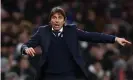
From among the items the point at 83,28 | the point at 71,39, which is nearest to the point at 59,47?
the point at 71,39

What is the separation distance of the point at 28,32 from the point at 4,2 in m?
2.71

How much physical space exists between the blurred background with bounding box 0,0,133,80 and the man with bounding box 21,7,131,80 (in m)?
2.24

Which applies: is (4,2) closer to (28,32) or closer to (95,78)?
(28,32)

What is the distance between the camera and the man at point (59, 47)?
7.47 m

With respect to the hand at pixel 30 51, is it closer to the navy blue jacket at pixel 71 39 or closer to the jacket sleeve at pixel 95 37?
the navy blue jacket at pixel 71 39

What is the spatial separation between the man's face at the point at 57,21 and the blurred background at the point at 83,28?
8.10 ft

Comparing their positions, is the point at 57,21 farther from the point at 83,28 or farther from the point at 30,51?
the point at 83,28

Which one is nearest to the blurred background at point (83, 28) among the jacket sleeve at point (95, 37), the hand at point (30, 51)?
the jacket sleeve at point (95, 37)

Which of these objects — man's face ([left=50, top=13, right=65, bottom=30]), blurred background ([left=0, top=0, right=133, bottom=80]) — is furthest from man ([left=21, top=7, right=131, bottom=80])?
blurred background ([left=0, top=0, right=133, bottom=80])

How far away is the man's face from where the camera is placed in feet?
24.5

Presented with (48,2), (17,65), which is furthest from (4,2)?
(17,65)

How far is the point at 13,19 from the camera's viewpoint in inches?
558

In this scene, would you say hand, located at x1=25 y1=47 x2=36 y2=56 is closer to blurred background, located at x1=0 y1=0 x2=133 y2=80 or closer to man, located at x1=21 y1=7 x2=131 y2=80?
man, located at x1=21 y1=7 x2=131 y2=80

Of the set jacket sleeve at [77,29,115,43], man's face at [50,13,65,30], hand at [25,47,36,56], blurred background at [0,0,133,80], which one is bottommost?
blurred background at [0,0,133,80]
